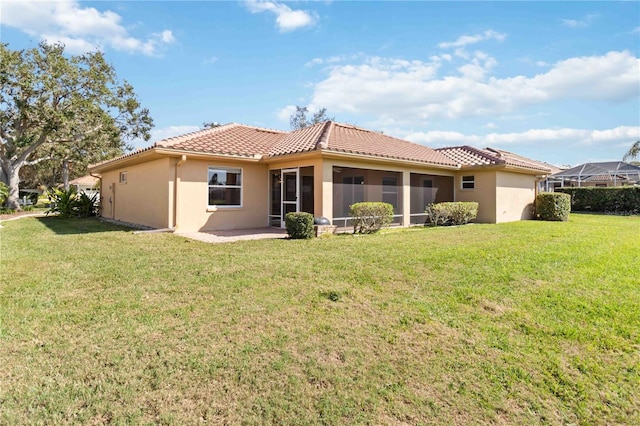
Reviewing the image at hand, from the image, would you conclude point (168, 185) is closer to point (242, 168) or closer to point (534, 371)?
point (242, 168)

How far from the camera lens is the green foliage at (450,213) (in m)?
15.6

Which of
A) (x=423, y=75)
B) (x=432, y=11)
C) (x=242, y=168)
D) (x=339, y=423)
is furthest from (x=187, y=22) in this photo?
(x=339, y=423)

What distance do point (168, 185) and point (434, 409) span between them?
11.6 meters

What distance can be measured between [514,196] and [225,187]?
47.0 ft

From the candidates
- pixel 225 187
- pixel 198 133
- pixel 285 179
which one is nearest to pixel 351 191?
pixel 285 179

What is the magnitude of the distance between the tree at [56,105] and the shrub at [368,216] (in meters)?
24.3

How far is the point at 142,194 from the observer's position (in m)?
15.2

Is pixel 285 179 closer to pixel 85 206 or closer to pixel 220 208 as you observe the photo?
pixel 220 208

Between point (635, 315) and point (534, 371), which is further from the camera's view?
point (635, 315)

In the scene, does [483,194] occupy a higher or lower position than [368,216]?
higher

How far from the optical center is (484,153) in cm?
1889

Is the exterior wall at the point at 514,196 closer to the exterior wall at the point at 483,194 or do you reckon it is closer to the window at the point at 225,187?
the exterior wall at the point at 483,194

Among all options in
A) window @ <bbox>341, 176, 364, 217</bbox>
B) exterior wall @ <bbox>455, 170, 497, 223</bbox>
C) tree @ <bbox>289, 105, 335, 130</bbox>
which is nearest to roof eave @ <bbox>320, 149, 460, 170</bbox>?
window @ <bbox>341, 176, 364, 217</bbox>

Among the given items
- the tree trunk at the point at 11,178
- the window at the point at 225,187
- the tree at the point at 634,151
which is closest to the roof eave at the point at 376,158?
the window at the point at 225,187
